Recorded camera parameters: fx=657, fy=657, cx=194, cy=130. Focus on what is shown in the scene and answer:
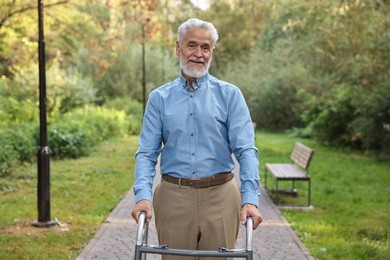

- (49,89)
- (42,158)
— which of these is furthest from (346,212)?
(49,89)

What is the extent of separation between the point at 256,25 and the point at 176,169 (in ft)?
136

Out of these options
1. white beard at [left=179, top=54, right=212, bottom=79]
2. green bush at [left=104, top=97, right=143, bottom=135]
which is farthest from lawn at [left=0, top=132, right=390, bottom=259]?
green bush at [left=104, top=97, right=143, bottom=135]

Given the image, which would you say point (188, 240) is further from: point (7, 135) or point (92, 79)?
point (92, 79)

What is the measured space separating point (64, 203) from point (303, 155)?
4040 millimetres

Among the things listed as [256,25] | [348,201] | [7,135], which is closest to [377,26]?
[348,201]

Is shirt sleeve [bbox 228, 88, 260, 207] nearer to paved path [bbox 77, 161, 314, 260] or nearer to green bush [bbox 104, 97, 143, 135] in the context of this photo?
paved path [bbox 77, 161, 314, 260]

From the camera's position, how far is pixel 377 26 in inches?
595

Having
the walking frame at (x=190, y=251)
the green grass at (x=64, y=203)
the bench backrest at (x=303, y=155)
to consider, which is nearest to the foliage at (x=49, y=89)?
the green grass at (x=64, y=203)

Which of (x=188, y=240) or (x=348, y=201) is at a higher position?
(x=188, y=240)

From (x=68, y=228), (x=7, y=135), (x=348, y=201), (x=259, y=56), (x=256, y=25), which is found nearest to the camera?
(x=68, y=228)

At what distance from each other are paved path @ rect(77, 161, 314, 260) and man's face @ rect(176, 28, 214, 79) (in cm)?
356

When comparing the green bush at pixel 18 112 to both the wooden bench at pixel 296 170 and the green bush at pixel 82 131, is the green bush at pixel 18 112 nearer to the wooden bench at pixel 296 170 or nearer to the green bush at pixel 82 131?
the green bush at pixel 82 131

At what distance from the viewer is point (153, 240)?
25.7ft

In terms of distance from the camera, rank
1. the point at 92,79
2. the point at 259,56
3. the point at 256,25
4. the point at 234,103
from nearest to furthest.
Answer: the point at 234,103 → the point at 92,79 → the point at 259,56 → the point at 256,25
